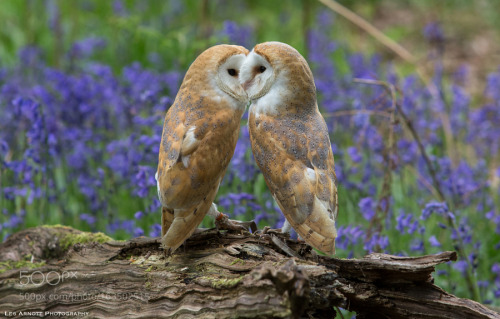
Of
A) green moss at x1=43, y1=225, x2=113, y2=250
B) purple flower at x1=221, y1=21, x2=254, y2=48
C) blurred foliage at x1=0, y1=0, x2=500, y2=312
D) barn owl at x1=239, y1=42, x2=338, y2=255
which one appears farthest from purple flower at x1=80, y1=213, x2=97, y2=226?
purple flower at x1=221, y1=21, x2=254, y2=48

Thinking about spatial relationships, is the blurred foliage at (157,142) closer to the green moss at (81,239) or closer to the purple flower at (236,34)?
the purple flower at (236,34)

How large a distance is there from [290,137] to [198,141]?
1.40 ft

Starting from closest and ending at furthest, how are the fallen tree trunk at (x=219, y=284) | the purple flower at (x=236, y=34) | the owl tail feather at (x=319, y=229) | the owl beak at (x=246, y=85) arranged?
the fallen tree trunk at (x=219, y=284)
the owl tail feather at (x=319, y=229)
the owl beak at (x=246, y=85)
the purple flower at (x=236, y=34)

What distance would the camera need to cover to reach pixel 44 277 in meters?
2.83

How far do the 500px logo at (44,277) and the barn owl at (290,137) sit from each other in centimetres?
104

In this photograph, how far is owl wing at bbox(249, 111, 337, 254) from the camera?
262 centimetres

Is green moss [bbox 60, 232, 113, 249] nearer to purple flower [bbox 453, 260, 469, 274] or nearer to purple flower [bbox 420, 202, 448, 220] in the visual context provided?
purple flower [bbox 420, 202, 448, 220]

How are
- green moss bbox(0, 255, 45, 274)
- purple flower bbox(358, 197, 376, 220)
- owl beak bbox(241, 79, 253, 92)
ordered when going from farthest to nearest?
purple flower bbox(358, 197, 376, 220) < green moss bbox(0, 255, 45, 274) < owl beak bbox(241, 79, 253, 92)

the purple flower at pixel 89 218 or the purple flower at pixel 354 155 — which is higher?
the purple flower at pixel 354 155

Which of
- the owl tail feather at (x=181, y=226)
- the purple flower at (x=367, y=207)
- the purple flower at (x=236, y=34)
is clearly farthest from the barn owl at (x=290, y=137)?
the purple flower at (x=236, y=34)

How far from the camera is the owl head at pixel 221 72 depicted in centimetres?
282

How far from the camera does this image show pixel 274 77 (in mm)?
2828

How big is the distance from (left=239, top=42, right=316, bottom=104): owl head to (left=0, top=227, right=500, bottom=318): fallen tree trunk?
0.68 metres

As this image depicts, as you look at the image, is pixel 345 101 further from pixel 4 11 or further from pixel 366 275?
pixel 4 11
